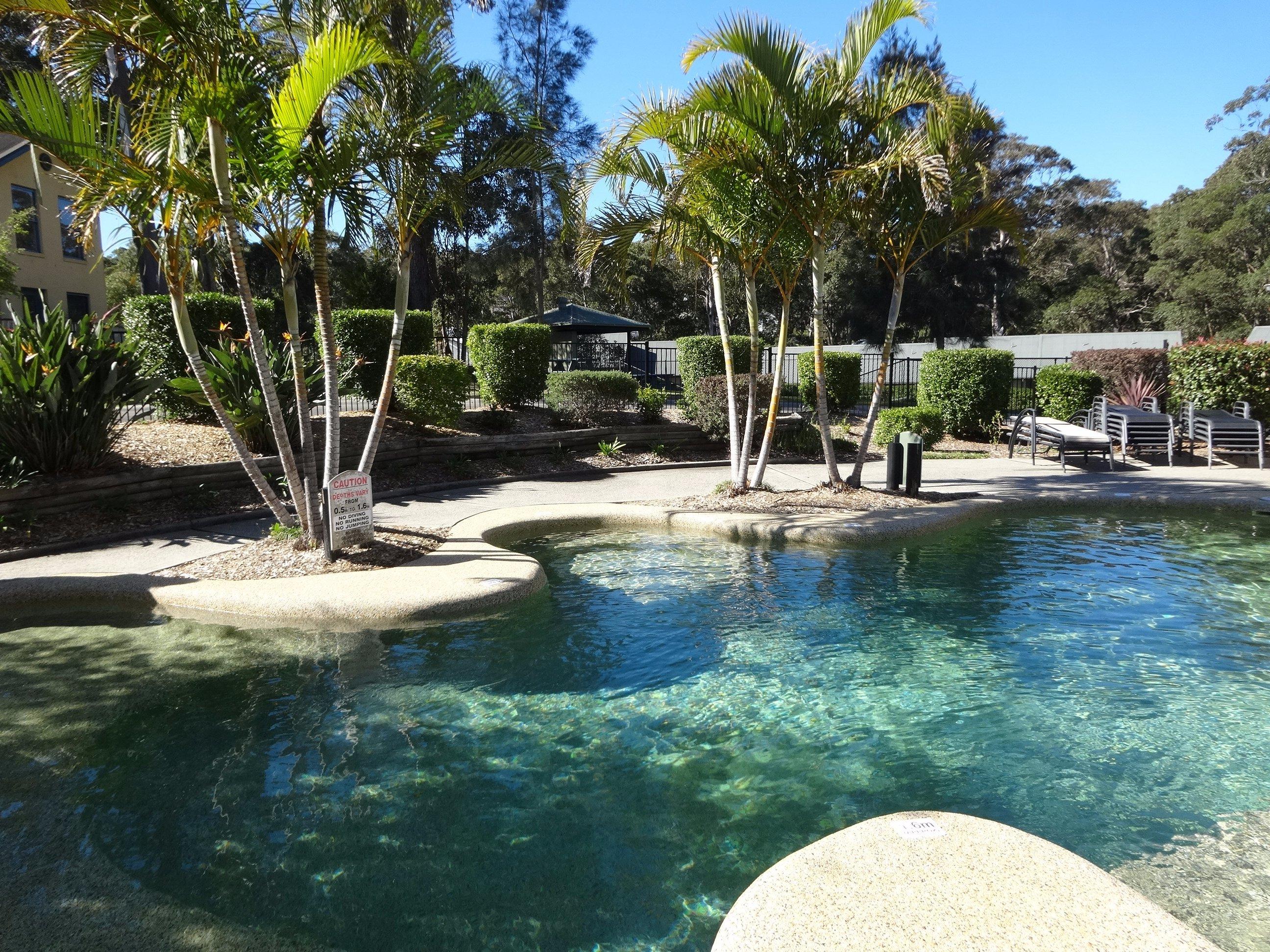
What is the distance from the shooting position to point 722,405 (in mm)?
14227

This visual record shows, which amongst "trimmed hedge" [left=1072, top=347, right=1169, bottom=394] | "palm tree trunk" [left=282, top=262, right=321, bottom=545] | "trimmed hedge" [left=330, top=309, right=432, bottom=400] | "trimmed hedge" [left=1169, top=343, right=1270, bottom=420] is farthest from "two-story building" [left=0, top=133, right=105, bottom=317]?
"trimmed hedge" [left=1169, top=343, right=1270, bottom=420]

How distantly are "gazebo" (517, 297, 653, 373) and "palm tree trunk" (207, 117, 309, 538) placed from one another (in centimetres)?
1436

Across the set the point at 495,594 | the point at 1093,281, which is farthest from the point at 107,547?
the point at 1093,281

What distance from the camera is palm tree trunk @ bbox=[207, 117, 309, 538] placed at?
6496 mm

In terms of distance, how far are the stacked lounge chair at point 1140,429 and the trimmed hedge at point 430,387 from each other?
34.5 ft

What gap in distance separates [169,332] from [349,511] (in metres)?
6.04

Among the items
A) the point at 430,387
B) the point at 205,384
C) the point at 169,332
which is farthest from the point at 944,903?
the point at 169,332

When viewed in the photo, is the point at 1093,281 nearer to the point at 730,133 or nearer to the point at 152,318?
the point at 730,133

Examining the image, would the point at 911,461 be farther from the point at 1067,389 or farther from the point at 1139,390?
the point at 1139,390

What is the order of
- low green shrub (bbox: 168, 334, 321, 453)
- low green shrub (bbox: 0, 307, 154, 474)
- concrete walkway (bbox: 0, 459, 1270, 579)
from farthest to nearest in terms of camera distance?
low green shrub (bbox: 168, 334, 321, 453) < low green shrub (bbox: 0, 307, 154, 474) < concrete walkway (bbox: 0, 459, 1270, 579)

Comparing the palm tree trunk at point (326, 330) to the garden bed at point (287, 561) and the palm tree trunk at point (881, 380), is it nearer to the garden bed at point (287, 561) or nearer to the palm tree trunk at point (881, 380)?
the garden bed at point (287, 561)

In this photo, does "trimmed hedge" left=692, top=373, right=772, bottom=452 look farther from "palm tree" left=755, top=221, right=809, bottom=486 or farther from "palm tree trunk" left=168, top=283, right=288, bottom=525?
"palm tree trunk" left=168, top=283, right=288, bottom=525

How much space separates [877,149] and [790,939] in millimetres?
9099

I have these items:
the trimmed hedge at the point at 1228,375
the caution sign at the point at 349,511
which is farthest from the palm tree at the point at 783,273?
the trimmed hedge at the point at 1228,375
